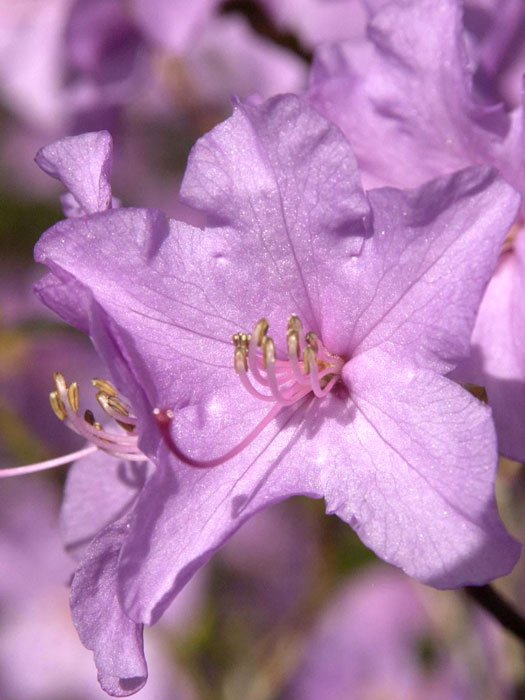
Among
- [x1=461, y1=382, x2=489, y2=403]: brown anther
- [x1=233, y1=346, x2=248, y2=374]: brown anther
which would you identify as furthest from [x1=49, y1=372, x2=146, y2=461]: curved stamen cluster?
[x1=461, y1=382, x2=489, y2=403]: brown anther

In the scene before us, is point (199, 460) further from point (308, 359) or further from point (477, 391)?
point (477, 391)

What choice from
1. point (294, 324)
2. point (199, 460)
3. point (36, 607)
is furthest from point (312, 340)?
point (36, 607)

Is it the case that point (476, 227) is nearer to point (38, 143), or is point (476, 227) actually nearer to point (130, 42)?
point (130, 42)

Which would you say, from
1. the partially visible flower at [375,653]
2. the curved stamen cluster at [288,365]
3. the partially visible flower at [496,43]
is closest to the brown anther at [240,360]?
the curved stamen cluster at [288,365]

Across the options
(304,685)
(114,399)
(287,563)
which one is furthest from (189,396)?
(287,563)

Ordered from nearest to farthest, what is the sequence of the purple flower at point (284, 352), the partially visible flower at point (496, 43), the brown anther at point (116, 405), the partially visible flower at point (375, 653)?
the purple flower at point (284, 352) < the brown anther at point (116, 405) < the partially visible flower at point (496, 43) < the partially visible flower at point (375, 653)

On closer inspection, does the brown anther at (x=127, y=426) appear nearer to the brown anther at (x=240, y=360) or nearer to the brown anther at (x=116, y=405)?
the brown anther at (x=116, y=405)

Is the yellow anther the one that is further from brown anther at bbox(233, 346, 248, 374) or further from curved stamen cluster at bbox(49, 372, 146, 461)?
curved stamen cluster at bbox(49, 372, 146, 461)
